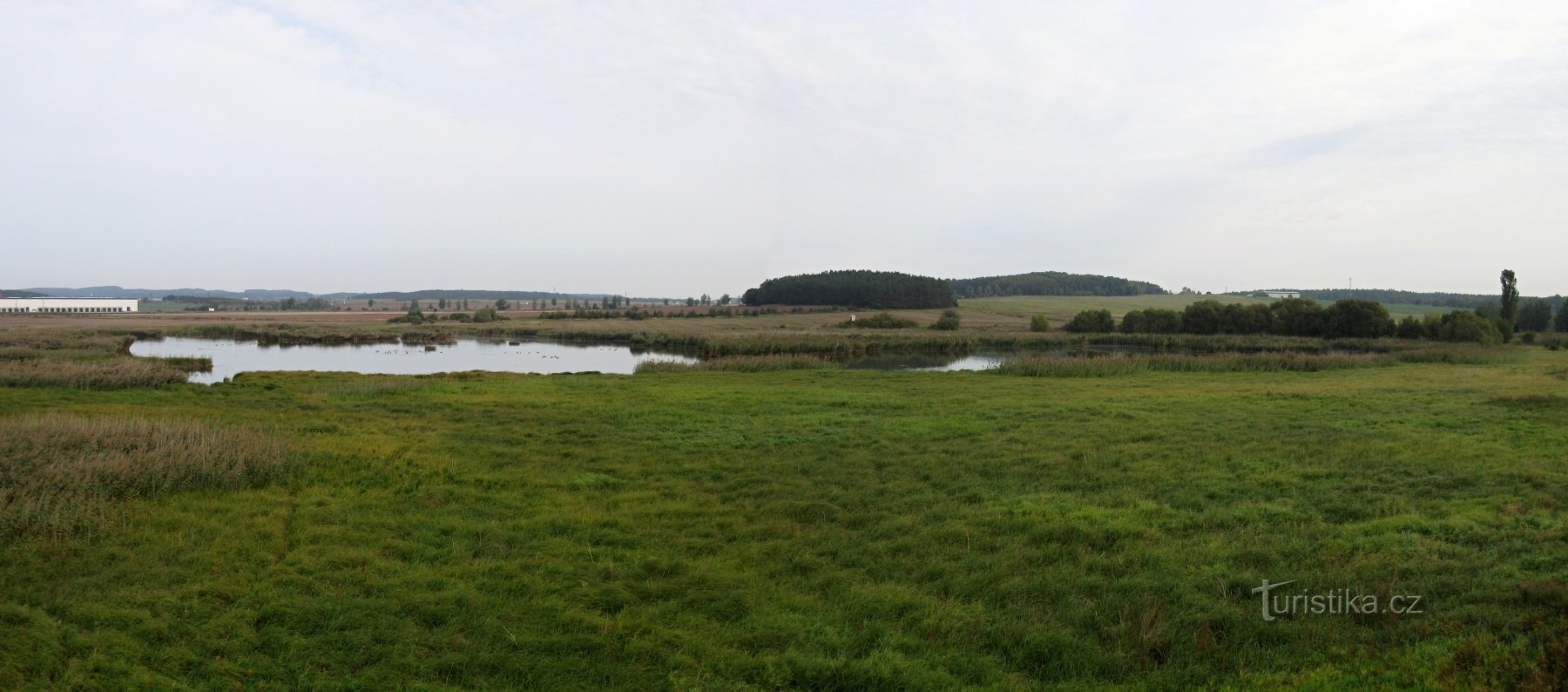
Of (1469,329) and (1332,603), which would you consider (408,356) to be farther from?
(1469,329)

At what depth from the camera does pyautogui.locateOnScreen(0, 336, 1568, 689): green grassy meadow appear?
4848 millimetres

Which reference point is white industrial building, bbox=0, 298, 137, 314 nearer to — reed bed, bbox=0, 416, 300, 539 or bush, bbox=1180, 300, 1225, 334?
reed bed, bbox=0, 416, 300, 539

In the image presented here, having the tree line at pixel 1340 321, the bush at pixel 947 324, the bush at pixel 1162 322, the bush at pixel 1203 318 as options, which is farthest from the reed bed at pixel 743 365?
the bush at pixel 1203 318

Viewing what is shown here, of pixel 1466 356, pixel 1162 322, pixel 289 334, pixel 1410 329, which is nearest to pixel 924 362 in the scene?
pixel 1466 356

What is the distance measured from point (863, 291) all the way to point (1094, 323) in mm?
44572

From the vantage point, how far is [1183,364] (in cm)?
2939

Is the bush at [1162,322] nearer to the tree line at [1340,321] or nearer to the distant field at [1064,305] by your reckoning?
the tree line at [1340,321]

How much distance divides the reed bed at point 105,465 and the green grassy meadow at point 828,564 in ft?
0.93

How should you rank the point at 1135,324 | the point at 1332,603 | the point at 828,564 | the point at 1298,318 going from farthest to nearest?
the point at 1135,324
the point at 1298,318
the point at 828,564
the point at 1332,603

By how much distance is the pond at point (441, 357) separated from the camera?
36.9m

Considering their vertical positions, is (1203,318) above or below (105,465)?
above

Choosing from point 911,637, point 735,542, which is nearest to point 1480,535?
point 911,637

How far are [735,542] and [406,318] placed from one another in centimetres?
8913

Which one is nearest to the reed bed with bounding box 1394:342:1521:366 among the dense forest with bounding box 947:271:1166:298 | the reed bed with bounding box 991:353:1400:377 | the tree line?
the reed bed with bounding box 991:353:1400:377
